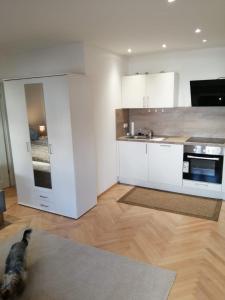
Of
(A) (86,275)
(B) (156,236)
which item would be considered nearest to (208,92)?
(B) (156,236)

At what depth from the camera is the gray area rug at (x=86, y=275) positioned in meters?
2.19

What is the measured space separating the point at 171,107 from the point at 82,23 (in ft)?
7.96

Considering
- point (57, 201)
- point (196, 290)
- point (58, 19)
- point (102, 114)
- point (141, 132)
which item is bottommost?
point (196, 290)

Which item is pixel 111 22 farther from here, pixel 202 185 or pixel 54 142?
pixel 202 185

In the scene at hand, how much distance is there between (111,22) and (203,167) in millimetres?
2736

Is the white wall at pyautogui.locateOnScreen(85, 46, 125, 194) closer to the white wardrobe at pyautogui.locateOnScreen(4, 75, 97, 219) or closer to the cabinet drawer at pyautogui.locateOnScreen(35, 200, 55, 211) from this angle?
the white wardrobe at pyautogui.locateOnScreen(4, 75, 97, 219)

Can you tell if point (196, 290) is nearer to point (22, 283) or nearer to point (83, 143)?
point (22, 283)

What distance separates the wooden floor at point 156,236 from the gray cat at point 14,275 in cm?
86

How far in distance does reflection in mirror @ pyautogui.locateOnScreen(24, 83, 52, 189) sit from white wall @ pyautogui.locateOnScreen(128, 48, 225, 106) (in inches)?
88.0

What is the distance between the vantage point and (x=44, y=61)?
3.83 metres

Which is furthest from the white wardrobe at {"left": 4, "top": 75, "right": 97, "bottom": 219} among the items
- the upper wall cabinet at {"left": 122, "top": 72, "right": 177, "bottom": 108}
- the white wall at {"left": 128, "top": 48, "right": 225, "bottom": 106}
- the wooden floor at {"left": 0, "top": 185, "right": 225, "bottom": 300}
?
the white wall at {"left": 128, "top": 48, "right": 225, "bottom": 106}

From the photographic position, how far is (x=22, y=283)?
7.16 feet

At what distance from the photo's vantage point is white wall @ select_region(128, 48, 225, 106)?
4.17 m

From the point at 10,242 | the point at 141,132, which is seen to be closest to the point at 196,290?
the point at 10,242
